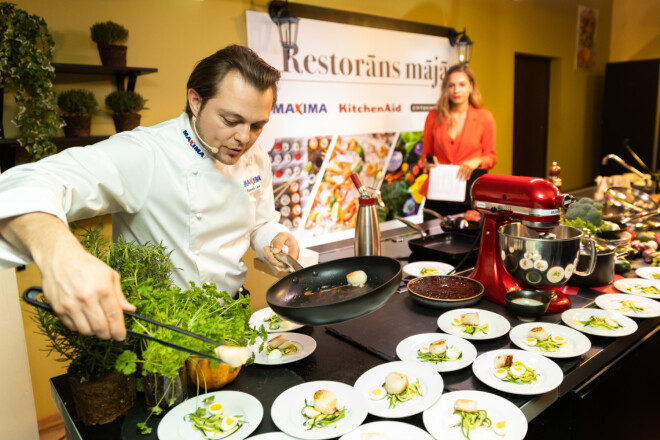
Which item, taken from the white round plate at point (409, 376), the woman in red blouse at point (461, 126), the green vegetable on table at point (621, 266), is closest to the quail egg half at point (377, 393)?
the white round plate at point (409, 376)

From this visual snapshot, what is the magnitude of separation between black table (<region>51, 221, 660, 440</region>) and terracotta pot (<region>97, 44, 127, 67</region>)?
2.08 metres

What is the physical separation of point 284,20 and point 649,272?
2.85 metres

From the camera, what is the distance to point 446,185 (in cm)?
299

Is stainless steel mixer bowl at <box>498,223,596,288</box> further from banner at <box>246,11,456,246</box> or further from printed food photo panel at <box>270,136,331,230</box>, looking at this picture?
printed food photo panel at <box>270,136,331,230</box>

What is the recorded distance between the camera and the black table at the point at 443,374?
102 cm

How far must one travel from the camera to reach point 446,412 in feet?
3.18

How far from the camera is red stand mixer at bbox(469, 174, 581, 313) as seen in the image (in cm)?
141

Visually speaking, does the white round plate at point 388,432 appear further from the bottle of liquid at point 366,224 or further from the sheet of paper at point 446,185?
the sheet of paper at point 446,185

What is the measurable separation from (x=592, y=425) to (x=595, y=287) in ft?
1.83

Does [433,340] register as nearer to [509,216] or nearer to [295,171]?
[509,216]

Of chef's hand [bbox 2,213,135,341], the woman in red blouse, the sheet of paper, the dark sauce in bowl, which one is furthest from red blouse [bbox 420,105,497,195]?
chef's hand [bbox 2,213,135,341]

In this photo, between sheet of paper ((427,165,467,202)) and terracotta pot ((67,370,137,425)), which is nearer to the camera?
terracotta pot ((67,370,137,425))

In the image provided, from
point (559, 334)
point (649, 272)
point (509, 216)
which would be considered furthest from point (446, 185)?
point (559, 334)

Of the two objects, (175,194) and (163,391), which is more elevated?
(175,194)
